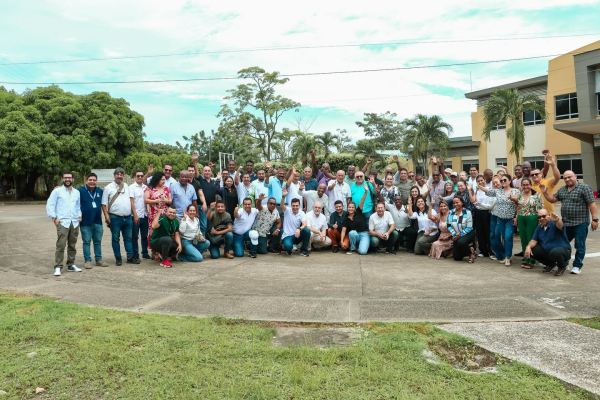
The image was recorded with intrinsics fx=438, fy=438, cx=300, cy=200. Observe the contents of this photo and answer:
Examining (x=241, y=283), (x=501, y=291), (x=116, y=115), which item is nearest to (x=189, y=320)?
(x=241, y=283)

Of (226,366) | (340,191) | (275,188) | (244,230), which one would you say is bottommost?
(226,366)

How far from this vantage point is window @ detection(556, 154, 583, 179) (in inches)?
1084

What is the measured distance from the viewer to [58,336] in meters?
4.15

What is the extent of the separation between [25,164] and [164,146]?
3512 cm

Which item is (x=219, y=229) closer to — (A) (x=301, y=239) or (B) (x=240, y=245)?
(B) (x=240, y=245)

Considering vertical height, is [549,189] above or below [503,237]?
above

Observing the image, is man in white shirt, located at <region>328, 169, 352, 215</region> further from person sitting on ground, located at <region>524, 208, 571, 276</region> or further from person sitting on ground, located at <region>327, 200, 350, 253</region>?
person sitting on ground, located at <region>524, 208, 571, 276</region>

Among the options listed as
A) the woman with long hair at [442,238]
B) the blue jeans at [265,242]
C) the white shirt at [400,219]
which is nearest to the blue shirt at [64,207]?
the blue jeans at [265,242]

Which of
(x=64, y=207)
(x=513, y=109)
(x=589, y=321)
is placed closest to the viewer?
(x=589, y=321)

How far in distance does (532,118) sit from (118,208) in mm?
30739

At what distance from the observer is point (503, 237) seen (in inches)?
337

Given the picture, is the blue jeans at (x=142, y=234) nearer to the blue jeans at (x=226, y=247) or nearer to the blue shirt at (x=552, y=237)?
the blue jeans at (x=226, y=247)

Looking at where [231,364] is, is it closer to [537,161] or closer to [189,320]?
[189,320]

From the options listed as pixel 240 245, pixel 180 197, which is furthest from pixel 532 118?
pixel 180 197
